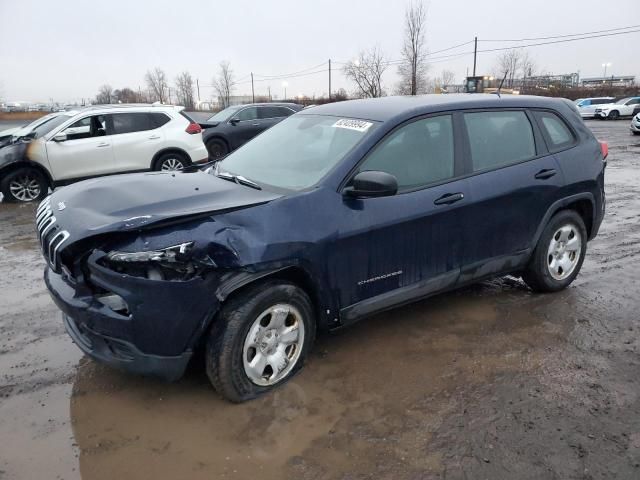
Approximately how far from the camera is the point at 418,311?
14.4 ft

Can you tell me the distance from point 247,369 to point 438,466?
116 cm

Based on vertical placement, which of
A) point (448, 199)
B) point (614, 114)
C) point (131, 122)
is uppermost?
point (131, 122)

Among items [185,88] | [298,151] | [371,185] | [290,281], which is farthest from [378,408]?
[185,88]

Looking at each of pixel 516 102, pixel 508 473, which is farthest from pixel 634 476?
pixel 516 102

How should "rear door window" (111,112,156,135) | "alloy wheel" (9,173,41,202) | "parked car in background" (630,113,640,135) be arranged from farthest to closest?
"parked car in background" (630,113,640,135), "rear door window" (111,112,156,135), "alloy wheel" (9,173,41,202)

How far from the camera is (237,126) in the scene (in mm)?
14430

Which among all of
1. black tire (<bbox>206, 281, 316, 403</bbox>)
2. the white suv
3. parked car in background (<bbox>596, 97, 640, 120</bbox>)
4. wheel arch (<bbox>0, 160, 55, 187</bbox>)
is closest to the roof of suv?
black tire (<bbox>206, 281, 316, 403</bbox>)

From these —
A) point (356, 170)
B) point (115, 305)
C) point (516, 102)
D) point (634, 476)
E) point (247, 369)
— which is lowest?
point (634, 476)

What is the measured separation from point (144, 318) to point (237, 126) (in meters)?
12.3

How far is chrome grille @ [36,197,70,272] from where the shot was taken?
283cm

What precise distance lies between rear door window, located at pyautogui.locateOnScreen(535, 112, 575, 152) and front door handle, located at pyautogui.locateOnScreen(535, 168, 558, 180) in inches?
8.4

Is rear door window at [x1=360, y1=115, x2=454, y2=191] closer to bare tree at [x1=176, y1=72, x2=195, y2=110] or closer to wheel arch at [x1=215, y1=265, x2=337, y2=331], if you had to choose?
wheel arch at [x1=215, y1=265, x2=337, y2=331]

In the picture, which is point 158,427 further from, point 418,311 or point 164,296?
point 418,311

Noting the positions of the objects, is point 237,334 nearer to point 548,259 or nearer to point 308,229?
point 308,229
